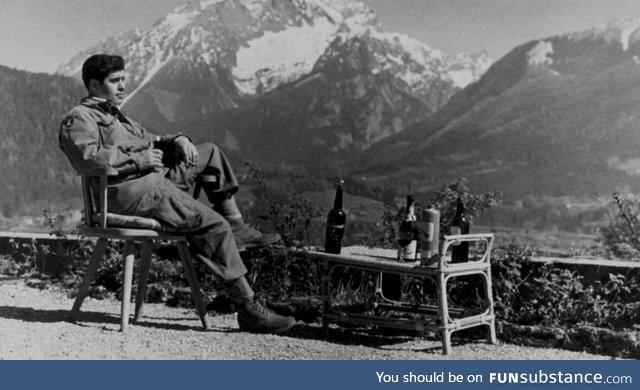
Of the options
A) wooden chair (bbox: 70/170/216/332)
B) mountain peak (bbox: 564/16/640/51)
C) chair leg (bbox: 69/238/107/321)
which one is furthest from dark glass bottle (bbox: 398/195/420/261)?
mountain peak (bbox: 564/16/640/51)

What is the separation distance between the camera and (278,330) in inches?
157

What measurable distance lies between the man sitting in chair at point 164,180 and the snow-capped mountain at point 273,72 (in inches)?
227

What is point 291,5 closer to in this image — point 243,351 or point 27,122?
point 27,122

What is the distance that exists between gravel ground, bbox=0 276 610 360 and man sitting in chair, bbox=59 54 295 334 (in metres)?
0.22

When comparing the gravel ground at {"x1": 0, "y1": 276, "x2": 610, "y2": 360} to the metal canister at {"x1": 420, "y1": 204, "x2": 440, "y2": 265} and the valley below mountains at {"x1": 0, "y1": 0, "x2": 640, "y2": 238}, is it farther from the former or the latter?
the valley below mountains at {"x1": 0, "y1": 0, "x2": 640, "y2": 238}

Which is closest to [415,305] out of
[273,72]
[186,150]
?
[186,150]

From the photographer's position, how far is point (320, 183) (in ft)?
24.4

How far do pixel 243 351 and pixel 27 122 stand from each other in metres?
6.79

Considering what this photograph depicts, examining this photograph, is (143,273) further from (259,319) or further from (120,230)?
(259,319)

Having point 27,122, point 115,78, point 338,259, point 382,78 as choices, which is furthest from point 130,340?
point 382,78

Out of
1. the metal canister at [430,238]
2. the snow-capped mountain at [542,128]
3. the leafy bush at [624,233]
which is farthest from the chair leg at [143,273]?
the snow-capped mountain at [542,128]

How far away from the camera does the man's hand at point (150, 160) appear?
3.81m

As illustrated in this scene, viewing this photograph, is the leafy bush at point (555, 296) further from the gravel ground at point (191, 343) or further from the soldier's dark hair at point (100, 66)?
the soldier's dark hair at point (100, 66)

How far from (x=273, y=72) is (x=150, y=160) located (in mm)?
7191
